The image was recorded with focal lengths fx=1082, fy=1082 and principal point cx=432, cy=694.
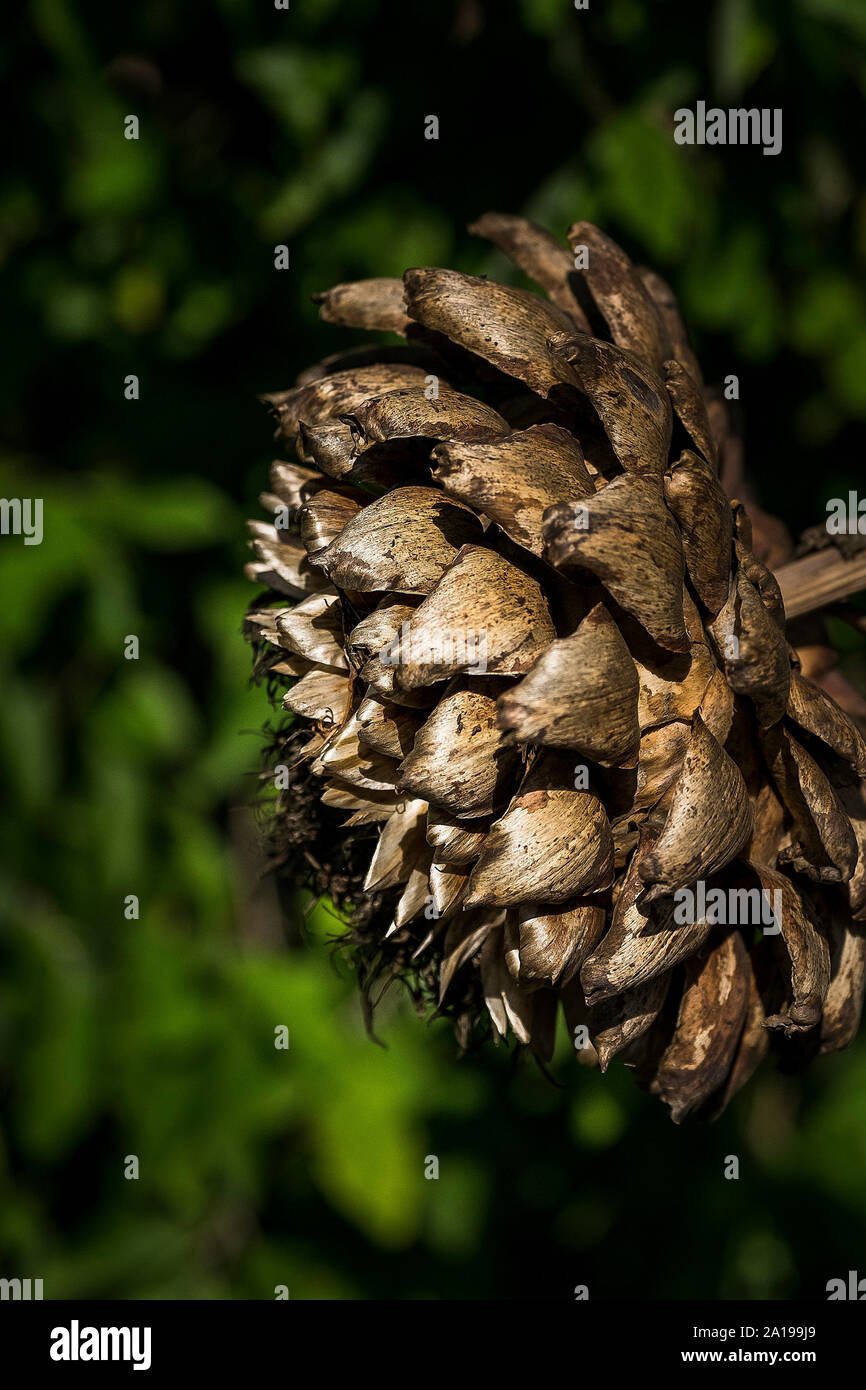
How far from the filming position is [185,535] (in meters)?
1.25

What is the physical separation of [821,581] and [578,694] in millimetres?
257

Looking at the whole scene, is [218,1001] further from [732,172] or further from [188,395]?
[732,172]

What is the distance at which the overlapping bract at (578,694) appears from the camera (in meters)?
0.59

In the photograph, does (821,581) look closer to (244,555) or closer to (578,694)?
(578,694)

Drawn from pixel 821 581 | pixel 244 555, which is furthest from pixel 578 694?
pixel 244 555

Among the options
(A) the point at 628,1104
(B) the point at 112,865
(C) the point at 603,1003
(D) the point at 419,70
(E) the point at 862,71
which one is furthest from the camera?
(B) the point at 112,865

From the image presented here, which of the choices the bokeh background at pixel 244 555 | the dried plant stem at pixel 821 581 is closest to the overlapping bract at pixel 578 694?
the dried plant stem at pixel 821 581

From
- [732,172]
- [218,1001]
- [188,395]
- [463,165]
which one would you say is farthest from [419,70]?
[218,1001]

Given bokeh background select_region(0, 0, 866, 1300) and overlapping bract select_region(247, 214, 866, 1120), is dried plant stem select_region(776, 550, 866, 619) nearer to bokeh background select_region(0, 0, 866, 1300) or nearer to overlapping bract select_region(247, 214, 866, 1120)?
overlapping bract select_region(247, 214, 866, 1120)

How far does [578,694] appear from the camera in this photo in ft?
1.88

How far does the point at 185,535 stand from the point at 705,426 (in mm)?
734

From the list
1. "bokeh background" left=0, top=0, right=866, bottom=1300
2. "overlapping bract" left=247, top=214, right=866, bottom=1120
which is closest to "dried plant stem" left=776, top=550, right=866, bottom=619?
"overlapping bract" left=247, top=214, right=866, bottom=1120

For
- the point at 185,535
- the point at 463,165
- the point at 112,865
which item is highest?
the point at 463,165

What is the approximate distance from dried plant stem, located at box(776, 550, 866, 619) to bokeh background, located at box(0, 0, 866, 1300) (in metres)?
0.40
